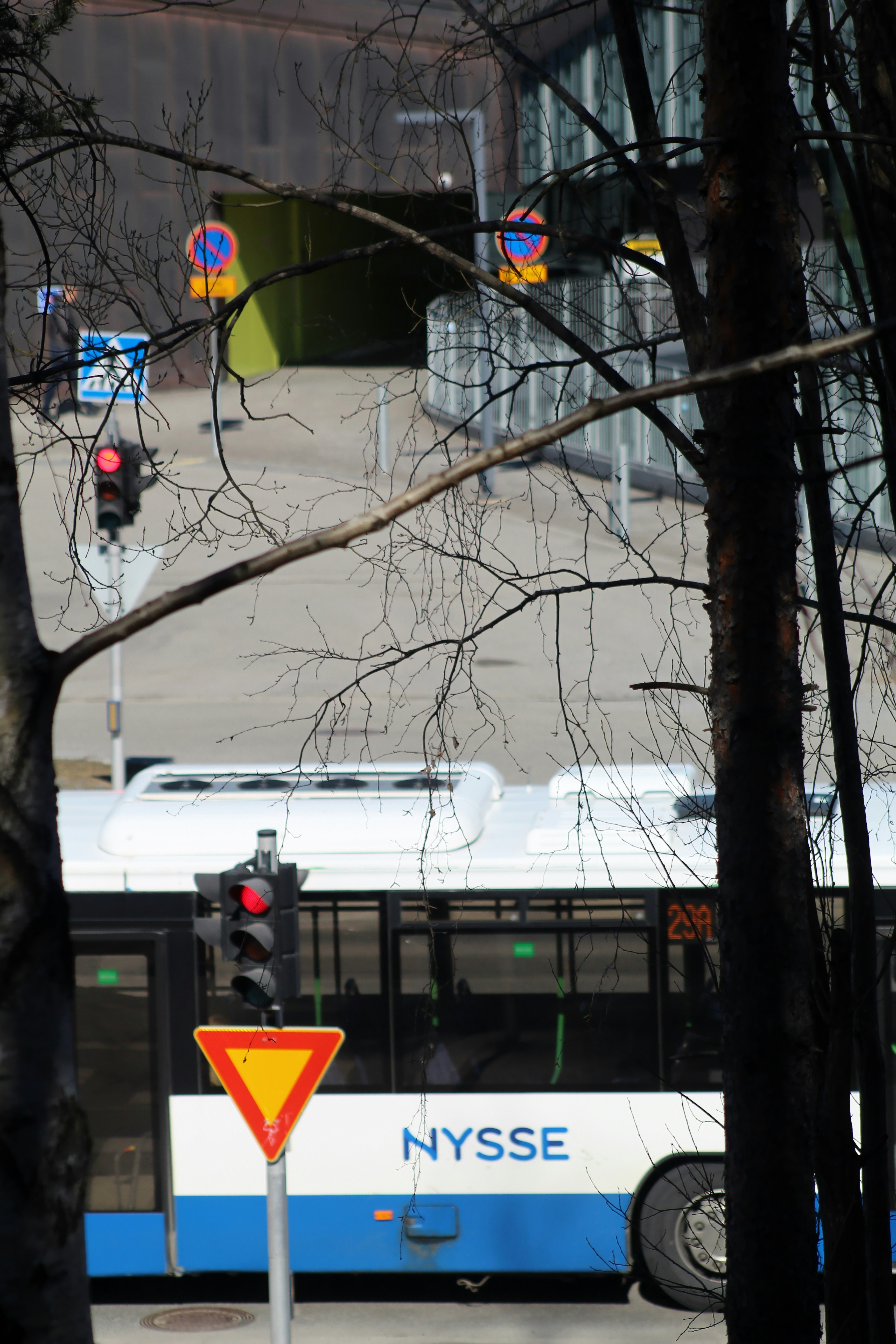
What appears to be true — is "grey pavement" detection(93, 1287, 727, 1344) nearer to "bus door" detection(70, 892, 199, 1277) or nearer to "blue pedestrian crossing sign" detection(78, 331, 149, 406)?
"bus door" detection(70, 892, 199, 1277)

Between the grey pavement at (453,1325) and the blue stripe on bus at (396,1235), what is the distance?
10.1 inches

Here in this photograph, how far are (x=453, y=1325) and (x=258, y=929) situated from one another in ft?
9.17

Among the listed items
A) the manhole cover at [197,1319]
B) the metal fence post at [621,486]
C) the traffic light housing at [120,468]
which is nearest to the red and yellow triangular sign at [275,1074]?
the manhole cover at [197,1319]

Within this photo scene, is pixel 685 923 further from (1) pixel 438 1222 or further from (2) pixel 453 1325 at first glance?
(2) pixel 453 1325

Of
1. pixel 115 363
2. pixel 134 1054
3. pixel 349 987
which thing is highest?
pixel 115 363

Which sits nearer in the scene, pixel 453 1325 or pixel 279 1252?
pixel 279 1252

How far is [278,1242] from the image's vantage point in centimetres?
611

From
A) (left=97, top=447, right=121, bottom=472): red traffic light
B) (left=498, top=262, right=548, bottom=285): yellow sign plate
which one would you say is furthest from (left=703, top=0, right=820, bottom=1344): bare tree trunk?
(left=97, top=447, right=121, bottom=472): red traffic light

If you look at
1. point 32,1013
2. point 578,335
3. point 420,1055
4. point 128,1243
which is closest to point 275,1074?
point 420,1055

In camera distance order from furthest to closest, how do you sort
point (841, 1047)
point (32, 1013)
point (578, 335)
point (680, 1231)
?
point (680, 1231)
point (578, 335)
point (841, 1047)
point (32, 1013)

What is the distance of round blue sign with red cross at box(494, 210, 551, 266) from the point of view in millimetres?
4734

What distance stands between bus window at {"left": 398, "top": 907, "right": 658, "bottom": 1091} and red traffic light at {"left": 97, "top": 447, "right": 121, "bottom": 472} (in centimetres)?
341

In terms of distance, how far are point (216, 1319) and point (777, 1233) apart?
4.98 m

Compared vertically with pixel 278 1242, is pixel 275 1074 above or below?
above
